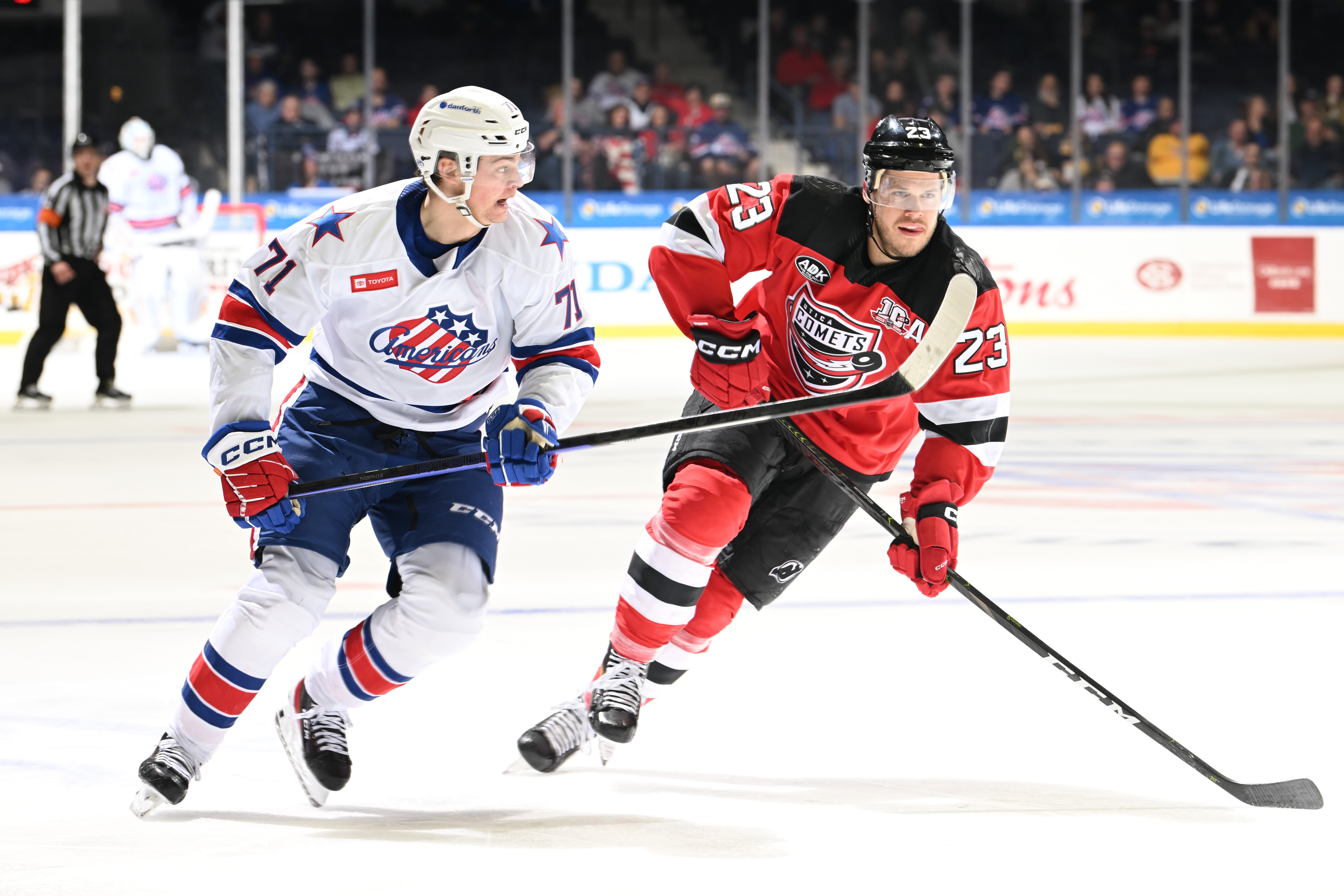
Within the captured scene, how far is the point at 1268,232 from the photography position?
42.1 feet

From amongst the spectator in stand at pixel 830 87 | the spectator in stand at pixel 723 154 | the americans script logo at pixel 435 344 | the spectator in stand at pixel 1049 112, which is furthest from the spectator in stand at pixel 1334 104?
the americans script logo at pixel 435 344

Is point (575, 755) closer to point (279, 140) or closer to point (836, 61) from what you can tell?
point (279, 140)

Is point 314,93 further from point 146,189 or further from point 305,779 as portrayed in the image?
point 305,779

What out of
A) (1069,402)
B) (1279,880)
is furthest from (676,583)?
(1069,402)

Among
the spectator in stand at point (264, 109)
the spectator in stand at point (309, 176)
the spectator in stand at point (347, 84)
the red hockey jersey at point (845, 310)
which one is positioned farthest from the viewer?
the spectator in stand at point (347, 84)

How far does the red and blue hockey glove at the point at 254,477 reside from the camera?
8.74 feet

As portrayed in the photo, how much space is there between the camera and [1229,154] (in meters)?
13.7

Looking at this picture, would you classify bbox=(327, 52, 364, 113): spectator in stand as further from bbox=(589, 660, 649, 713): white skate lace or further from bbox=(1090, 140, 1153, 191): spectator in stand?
bbox=(589, 660, 649, 713): white skate lace

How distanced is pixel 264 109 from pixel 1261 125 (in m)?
8.10

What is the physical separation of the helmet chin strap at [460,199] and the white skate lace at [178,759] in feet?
3.11

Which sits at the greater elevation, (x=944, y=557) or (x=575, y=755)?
(x=944, y=557)

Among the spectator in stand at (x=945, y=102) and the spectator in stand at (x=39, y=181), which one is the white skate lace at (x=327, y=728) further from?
the spectator in stand at (x=945, y=102)

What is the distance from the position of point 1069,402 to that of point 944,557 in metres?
6.31

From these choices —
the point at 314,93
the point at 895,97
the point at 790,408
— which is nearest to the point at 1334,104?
the point at 895,97
